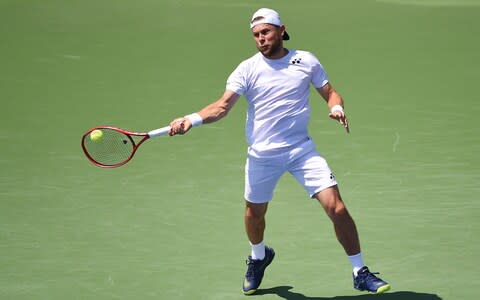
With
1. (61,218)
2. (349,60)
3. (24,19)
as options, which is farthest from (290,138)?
(24,19)

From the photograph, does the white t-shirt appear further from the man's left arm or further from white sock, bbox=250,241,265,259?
white sock, bbox=250,241,265,259

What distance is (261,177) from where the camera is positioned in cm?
800

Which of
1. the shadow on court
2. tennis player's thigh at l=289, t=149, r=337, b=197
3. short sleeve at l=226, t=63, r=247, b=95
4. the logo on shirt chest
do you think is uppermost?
the logo on shirt chest

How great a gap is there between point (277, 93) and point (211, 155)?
4366 mm

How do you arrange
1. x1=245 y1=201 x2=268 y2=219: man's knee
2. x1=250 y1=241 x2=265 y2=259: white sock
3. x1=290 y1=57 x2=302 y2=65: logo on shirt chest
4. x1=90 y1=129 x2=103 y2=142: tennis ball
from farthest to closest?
x1=90 y1=129 x2=103 y2=142: tennis ball → x1=250 y1=241 x2=265 y2=259: white sock → x1=245 y1=201 x2=268 y2=219: man's knee → x1=290 y1=57 x2=302 y2=65: logo on shirt chest

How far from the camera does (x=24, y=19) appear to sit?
1855 cm

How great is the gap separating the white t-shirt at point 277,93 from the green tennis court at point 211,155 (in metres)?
1.16

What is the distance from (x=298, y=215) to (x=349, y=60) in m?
6.53

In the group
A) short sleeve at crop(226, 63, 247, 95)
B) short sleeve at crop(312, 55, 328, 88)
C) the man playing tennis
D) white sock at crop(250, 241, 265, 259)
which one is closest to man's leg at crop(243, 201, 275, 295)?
white sock at crop(250, 241, 265, 259)

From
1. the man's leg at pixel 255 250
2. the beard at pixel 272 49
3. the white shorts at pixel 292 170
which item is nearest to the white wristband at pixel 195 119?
the white shorts at pixel 292 170

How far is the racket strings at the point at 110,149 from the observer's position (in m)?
8.57

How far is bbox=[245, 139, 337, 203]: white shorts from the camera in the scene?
7824mm

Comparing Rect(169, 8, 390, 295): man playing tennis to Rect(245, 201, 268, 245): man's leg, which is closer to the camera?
Rect(169, 8, 390, 295): man playing tennis

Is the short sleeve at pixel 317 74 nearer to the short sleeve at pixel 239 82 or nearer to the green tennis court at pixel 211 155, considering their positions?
the short sleeve at pixel 239 82
